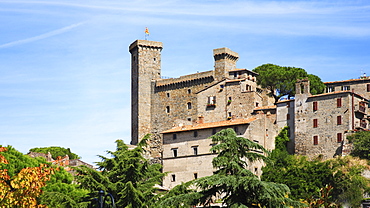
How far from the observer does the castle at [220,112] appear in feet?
214

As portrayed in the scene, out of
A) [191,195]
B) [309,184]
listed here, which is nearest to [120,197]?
[191,195]

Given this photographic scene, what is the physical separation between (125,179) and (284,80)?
49.0m

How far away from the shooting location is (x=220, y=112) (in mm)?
76062

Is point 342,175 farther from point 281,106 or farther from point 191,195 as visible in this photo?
point 191,195

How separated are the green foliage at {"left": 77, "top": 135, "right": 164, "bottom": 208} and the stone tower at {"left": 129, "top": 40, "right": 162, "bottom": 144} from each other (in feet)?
160

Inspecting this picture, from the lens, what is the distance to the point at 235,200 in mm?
26500

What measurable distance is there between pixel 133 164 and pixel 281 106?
122ft

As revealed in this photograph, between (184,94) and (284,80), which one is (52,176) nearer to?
(184,94)

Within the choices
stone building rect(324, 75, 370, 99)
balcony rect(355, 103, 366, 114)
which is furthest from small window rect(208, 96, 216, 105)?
balcony rect(355, 103, 366, 114)

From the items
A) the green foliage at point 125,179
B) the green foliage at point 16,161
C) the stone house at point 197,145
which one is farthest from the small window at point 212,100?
the green foliage at point 125,179

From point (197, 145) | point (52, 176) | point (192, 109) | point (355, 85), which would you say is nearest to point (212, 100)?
point (192, 109)

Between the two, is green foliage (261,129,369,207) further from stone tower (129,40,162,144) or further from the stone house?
stone tower (129,40,162,144)

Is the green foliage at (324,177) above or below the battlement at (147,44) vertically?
below

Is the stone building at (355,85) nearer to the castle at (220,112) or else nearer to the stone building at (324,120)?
the castle at (220,112)
